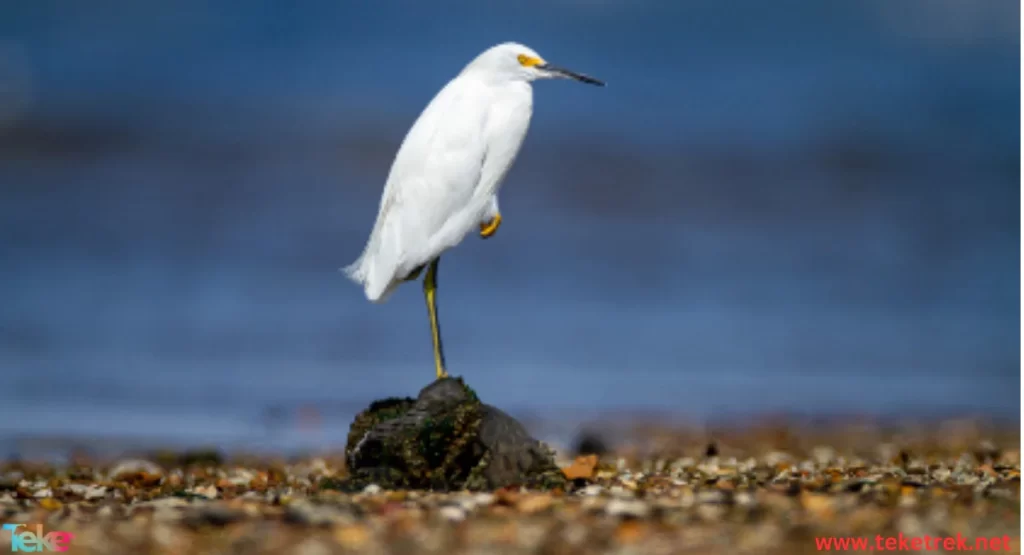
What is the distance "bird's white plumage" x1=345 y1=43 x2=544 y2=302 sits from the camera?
853cm

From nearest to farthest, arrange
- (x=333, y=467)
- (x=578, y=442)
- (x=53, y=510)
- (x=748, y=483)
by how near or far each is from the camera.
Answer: (x=53, y=510)
(x=748, y=483)
(x=333, y=467)
(x=578, y=442)

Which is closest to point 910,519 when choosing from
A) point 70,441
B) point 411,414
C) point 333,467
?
point 411,414

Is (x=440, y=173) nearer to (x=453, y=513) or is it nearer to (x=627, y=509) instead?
(x=453, y=513)

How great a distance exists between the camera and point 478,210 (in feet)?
28.3

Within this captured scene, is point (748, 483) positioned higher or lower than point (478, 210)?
lower

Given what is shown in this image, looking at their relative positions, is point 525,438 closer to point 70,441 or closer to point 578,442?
point 578,442

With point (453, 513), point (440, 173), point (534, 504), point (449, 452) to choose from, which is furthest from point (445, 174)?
point (453, 513)

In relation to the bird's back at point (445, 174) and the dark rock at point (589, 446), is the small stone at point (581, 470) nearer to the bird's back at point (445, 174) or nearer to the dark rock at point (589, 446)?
the bird's back at point (445, 174)

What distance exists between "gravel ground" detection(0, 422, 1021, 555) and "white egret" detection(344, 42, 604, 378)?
187 centimetres

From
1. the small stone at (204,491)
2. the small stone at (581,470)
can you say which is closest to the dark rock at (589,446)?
the small stone at (581,470)

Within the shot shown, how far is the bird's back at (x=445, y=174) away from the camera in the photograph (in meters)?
8.52

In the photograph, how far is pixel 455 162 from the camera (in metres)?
8.53

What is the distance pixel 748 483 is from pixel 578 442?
5.81m

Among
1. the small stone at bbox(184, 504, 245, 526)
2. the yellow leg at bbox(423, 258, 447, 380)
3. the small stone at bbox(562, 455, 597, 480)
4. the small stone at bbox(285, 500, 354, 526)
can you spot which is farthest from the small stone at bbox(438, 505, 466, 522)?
the yellow leg at bbox(423, 258, 447, 380)
